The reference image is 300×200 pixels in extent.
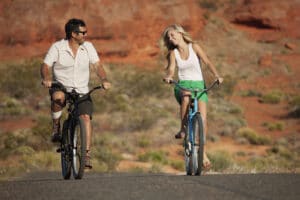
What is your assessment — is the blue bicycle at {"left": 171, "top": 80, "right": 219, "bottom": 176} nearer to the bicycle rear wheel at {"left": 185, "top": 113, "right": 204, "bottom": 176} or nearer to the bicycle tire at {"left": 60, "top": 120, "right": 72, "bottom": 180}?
the bicycle rear wheel at {"left": 185, "top": 113, "right": 204, "bottom": 176}

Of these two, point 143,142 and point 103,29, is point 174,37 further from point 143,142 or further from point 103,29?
point 103,29

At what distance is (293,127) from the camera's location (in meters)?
32.9

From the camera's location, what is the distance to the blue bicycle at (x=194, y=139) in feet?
31.1

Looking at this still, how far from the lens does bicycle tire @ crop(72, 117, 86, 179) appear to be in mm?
9078

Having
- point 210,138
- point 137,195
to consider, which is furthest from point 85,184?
point 210,138

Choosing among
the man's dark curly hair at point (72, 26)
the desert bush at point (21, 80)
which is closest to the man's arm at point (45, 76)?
the man's dark curly hair at point (72, 26)

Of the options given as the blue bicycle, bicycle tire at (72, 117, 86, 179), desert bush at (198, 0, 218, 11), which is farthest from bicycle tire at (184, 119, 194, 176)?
desert bush at (198, 0, 218, 11)

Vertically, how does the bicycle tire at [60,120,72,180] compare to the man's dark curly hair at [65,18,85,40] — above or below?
below

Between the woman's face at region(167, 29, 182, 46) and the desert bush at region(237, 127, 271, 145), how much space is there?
60.7 feet

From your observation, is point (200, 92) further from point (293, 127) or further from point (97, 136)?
point (293, 127)

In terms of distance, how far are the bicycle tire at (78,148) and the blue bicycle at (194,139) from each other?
4.17 feet

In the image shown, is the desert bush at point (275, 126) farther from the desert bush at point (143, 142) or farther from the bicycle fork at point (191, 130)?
the bicycle fork at point (191, 130)

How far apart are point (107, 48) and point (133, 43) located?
1310 millimetres

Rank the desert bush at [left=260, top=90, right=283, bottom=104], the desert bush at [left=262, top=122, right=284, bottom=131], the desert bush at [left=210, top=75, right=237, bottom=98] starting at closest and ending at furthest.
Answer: the desert bush at [left=262, top=122, right=284, bottom=131], the desert bush at [left=260, top=90, right=283, bottom=104], the desert bush at [left=210, top=75, right=237, bottom=98]
